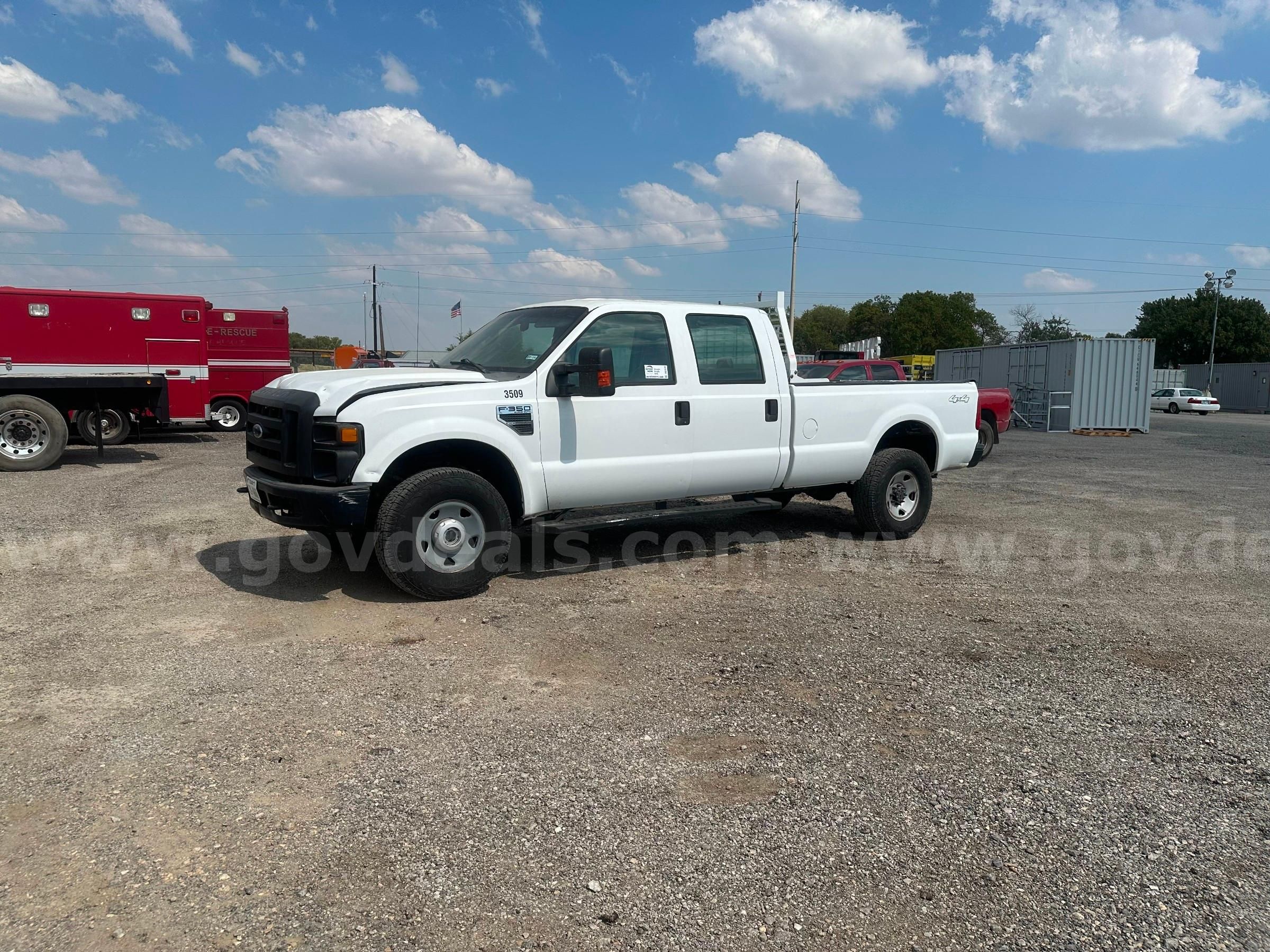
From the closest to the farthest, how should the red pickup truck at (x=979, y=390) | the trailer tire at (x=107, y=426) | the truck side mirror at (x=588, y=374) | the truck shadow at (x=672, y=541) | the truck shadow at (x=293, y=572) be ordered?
the truck side mirror at (x=588, y=374), the truck shadow at (x=293, y=572), the truck shadow at (x=672, y=541), the trailer tire at (x=107, y=426), the red pickup truck at (x=979, y=390)

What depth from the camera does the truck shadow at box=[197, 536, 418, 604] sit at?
6.28 meters

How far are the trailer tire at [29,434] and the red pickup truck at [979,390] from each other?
455 inches

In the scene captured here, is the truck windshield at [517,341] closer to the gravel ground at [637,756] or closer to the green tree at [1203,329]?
the gravel ground at [637,756]

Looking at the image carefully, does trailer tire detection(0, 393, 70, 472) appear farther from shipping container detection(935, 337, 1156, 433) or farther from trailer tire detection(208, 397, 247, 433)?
shipping container detection(935, 337, 1156, 433)

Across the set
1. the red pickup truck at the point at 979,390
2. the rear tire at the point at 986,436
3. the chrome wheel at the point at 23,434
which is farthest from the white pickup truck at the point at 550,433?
the rear tire at the point at 986,436

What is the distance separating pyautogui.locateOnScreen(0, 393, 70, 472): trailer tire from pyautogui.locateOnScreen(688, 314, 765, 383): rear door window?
9.90 meters

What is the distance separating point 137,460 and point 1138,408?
25881 millimetres

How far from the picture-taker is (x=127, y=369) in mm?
14484

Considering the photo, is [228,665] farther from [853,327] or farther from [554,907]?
[853,327]

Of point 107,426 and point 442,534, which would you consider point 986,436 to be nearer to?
point 442,534

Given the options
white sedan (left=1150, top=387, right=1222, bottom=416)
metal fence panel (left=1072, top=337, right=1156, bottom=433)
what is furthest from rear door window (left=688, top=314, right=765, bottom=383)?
white sedan (left=1150, top=387, right=1222, bottom=416)

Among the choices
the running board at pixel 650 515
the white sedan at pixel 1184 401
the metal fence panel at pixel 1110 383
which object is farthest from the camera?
the white sedan at pixel 1184 401

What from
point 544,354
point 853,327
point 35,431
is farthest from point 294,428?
point 853,327

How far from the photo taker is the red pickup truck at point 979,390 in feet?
55.8
